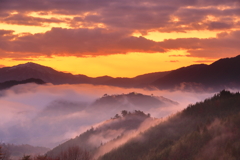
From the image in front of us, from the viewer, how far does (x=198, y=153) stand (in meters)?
75.7

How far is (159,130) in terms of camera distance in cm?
14262

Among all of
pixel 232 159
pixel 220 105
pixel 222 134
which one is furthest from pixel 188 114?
pixel 232 159

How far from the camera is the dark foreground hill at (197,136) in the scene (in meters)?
72.3

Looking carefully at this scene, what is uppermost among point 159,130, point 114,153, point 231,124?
point 231,124

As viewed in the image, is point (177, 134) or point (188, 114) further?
point (188, 114)

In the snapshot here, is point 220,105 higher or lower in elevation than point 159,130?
higher

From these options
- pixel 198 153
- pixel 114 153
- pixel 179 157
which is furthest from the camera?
pixel 114 153

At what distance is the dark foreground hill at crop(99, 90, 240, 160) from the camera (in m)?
72.3

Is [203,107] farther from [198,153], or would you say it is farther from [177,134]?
[198,153]

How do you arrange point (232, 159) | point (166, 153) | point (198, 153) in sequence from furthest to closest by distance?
1. point (166, 153)
2. point (198, 153)
3. point (232, 159)

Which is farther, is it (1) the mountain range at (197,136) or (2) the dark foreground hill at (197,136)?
(1) the mountain range at (197,136)

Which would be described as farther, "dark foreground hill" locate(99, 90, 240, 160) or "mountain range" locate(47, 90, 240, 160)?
"mountain range" locate(47, 90, 240, 160)

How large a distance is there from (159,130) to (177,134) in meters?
23.8

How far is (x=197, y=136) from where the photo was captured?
8394 centimetres
